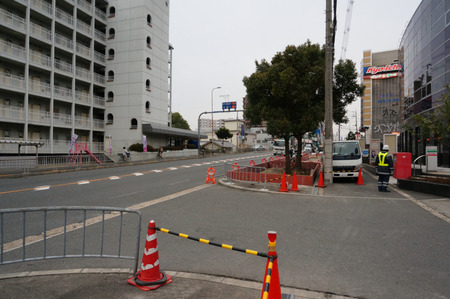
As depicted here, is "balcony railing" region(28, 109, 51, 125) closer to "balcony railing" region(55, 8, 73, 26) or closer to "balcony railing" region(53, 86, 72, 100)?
"balcony railing" region(53, 86, 72, 100)

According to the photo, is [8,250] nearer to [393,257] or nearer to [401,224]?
[393,257]

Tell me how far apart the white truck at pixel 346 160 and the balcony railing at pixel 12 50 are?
29501 millimetres

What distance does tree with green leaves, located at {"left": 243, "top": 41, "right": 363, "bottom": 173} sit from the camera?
50.5 ft

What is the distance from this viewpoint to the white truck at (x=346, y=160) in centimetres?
1516

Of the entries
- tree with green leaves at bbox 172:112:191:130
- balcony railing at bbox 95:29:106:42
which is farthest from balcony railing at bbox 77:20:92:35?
tree with green leaves at bbox 172:112:191:130

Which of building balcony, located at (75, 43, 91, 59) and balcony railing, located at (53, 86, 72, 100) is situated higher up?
building balcony, located at (75, 43, 91, 59)

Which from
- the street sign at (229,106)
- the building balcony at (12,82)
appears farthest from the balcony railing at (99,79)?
the street sign at (229,106)

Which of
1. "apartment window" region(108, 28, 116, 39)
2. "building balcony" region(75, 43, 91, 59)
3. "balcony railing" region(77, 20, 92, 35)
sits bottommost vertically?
"building balcony" region(75, 43, 91, 59)

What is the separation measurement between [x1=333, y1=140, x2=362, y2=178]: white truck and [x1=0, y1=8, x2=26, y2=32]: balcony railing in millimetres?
30584

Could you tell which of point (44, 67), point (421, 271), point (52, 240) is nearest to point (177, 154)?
point (44, 67)

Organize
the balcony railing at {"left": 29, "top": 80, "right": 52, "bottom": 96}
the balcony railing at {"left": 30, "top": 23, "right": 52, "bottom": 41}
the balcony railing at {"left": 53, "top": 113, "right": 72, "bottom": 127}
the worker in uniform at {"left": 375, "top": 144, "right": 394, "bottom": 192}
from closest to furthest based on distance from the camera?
the worker in uniform at {"left": 375, "top": 144, "right": 394, "bottom": 192}, the balcony railing at {"left": 30, "top": 23, "right": 52, "bottom": 41}, the balcony railing at {"left": 29, "top": 80, "right": 52, "bottom": 96}, the balcony railing at {"left": 53, "top": 113, "right": 72, "bottom": 127}

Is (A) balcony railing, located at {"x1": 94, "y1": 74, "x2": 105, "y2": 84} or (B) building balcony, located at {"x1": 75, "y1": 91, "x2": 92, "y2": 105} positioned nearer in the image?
(B) building balcony, located at {"x1": 75, "y1": 91, "x2": 92, "y2": 105}

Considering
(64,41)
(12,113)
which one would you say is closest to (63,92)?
(64,41)

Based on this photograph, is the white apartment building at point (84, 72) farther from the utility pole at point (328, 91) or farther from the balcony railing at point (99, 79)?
the utility pole at point (328, 91)
